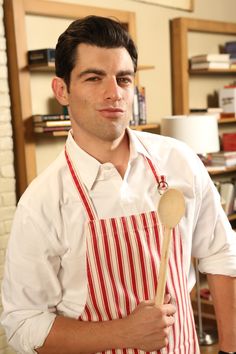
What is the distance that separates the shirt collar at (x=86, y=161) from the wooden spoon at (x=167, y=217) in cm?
27

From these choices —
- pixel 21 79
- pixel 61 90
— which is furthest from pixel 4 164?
pixel 61 90

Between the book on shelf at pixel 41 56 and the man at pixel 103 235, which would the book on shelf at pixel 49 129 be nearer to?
the book on shelf at pixel 41 56

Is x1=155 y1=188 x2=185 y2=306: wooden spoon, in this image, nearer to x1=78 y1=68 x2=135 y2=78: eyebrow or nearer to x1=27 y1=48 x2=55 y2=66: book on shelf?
x1=78 y1=68 x2=135 y2=78: eyebrow

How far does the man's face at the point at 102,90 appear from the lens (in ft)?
4.14

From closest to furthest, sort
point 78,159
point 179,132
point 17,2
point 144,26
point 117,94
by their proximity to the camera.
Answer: point 117,94 < point 78,159 < point 17,2 < point 179,132 < point 144,26

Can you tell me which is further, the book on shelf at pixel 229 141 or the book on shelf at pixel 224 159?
the book on shelf at pixel 229 141

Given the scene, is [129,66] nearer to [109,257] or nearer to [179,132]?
[109,257]

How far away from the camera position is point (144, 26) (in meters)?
4.03

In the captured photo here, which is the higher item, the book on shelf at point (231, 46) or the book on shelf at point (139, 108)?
the book on shelf at point (231, 46)

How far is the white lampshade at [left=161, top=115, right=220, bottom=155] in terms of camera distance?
11.8 ft

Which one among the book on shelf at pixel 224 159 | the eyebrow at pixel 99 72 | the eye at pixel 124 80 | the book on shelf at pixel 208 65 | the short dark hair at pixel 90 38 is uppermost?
the book on shelf at pixel 208 65

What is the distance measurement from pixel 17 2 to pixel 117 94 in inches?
79.8

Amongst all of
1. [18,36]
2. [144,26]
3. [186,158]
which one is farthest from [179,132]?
[186,158]

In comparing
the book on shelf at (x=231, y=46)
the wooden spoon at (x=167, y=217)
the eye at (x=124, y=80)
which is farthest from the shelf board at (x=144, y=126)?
the wooden spoon at (x=167, y=217)
